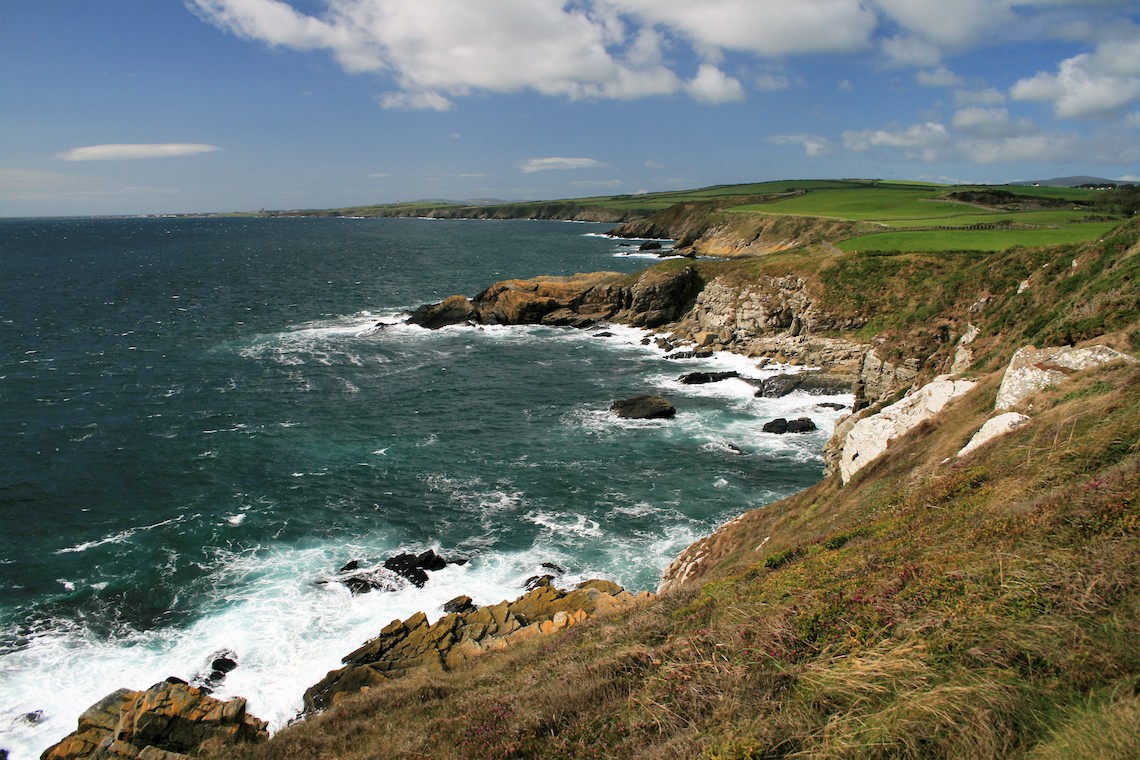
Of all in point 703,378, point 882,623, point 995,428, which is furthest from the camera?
point 703,378

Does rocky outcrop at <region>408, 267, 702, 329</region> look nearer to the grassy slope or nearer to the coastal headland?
the coastal headland

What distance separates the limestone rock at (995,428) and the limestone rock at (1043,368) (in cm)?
93

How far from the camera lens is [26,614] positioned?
2297 cm

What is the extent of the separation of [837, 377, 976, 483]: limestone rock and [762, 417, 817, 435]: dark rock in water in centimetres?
1627

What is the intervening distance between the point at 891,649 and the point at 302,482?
3158cm

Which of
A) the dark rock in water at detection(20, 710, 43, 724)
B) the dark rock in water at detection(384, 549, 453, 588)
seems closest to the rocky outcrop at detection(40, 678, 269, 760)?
the dark rock in water at detection(20, 710, 43, 724)

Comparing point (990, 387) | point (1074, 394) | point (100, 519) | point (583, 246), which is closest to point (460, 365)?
point (100, 519)

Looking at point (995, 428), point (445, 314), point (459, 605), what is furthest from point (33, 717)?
point (445, 314)

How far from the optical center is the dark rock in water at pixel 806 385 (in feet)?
153

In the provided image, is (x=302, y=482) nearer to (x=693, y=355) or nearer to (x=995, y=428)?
(x=995, y=428)

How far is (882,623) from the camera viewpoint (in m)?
8.45

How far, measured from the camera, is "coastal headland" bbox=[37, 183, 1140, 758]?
6562 mm

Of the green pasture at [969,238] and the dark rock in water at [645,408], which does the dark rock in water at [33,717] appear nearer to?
Answer: the dark rock in water at [645,408]

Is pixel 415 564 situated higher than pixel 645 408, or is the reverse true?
pixel 645 408
